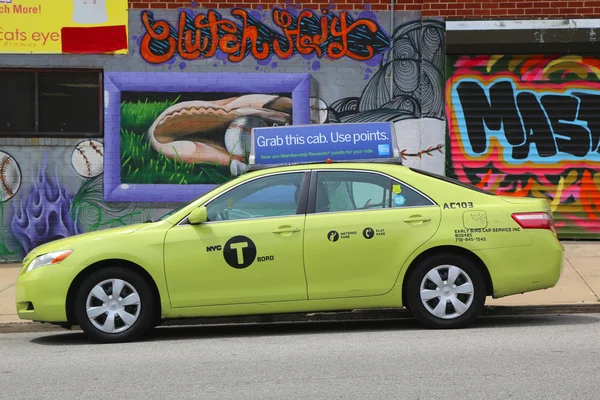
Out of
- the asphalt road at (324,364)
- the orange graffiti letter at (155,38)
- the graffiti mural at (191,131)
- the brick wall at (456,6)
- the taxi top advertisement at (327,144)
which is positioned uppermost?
the brick wall at (456,6)

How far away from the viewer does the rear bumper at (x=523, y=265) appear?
850 cm

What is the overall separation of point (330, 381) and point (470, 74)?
8.43 meters

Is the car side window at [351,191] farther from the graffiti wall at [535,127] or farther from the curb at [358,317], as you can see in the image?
the graffiti wall at [535,127]

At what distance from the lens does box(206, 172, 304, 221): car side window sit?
28.3 ft

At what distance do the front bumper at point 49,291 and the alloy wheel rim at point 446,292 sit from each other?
2989mm

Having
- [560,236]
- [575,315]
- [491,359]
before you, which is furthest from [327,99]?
[491,359]

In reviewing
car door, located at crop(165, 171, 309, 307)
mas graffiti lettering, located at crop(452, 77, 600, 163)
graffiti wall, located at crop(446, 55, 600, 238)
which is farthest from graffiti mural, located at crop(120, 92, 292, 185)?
car door, located at crop(165, 171, 309, 307)

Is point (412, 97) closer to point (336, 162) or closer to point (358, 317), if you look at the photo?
point (358, 317)

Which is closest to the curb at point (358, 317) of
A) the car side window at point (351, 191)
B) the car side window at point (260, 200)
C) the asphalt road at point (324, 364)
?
the asphalt road at point (324, 364)

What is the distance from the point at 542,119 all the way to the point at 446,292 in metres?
6.30

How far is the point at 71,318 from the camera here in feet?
28.1

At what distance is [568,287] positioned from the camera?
36.0 ft

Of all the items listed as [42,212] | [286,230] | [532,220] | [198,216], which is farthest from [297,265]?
[42,212]

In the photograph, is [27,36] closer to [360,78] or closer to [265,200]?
[360,78]
